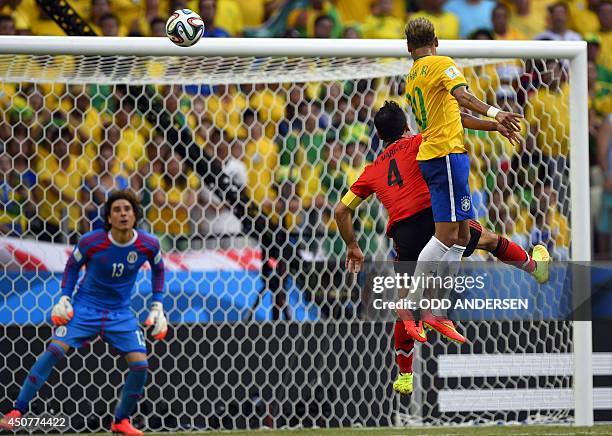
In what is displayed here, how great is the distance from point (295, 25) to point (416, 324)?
588 cm

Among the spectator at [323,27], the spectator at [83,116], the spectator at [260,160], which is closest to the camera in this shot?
the spectator at [83,116]

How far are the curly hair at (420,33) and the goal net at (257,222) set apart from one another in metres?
1.58

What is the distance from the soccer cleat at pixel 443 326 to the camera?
20.0 ft

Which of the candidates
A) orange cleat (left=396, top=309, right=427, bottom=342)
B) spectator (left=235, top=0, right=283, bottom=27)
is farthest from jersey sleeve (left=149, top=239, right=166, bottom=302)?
spectator (left=235, top=0, right=283, bottom=27)

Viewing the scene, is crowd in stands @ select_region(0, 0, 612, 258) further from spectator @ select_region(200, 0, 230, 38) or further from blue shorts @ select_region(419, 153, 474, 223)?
blue shorts @ select_region(419, 153, 474, 223)

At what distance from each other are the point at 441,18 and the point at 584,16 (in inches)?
67.6

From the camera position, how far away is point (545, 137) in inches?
336

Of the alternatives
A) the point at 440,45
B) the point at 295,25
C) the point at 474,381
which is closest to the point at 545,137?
the point at 440,45

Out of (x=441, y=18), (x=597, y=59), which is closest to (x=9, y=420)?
(x=441, y=18)

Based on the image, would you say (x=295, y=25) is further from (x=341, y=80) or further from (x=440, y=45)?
(x=440, y=45)

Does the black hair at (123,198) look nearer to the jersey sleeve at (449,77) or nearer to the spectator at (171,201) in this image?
the spectator at (171,201)

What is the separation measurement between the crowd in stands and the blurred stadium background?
2cm

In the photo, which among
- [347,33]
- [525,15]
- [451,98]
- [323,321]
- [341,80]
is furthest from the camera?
[525,15]

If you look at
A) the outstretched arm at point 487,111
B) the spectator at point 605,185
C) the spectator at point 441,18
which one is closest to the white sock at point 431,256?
the outstretched arm at point 487,111
